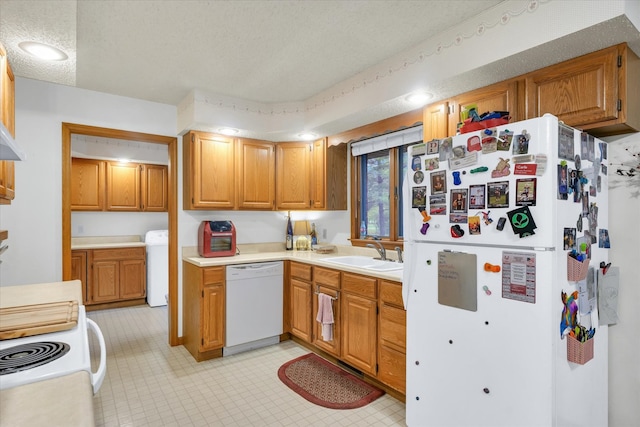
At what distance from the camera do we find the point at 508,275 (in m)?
1.55

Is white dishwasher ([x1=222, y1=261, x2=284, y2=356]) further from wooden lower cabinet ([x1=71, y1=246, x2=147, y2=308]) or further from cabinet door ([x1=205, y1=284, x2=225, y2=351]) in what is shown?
wooden lower cabinet ([x1=71, y1=246, x2=147, y2=308])

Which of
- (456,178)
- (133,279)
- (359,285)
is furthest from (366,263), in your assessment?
(133,279)

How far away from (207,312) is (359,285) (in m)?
1.42

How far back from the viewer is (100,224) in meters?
5.09

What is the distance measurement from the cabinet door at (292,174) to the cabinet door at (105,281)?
273 cm

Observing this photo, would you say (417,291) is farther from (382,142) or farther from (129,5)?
(129,5)

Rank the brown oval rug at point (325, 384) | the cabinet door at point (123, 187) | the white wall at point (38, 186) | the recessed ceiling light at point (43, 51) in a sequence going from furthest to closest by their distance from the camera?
the cabinet door at point (123, 187) → the white wall at point (38, 186) → the brown oval rug at point (325, 384) → the recessed ceiling light at point (43, 51)

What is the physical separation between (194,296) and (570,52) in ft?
10.6

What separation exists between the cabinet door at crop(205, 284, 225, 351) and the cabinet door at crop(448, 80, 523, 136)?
2.34 metres

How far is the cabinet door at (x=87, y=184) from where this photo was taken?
15.6 feet

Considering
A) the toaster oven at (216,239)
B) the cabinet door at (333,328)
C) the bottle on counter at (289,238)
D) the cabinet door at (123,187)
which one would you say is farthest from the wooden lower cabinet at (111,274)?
the cabinet door at (333,328)

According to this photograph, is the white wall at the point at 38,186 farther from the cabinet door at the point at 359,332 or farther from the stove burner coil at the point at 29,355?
the cabinet door at the point at 359,332

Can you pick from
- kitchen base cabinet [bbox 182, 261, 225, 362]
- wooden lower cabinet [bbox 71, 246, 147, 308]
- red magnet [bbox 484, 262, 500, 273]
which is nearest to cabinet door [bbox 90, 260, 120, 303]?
wooden lower cabinet [bbox 71, 246, 147, 308]

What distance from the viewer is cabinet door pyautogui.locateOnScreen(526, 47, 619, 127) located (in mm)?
1639
